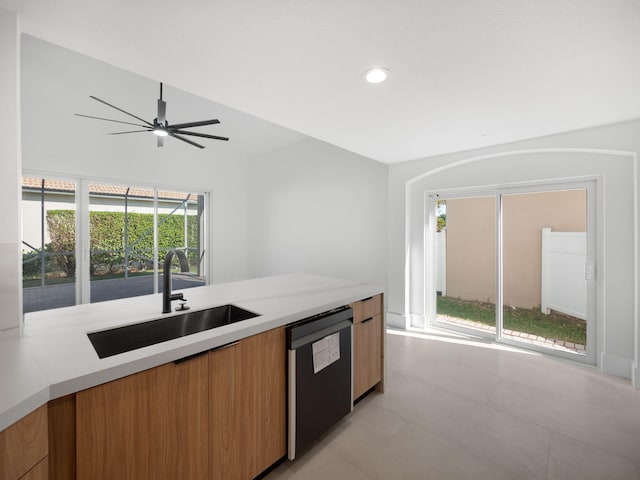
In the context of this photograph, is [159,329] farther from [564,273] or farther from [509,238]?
[564,273]

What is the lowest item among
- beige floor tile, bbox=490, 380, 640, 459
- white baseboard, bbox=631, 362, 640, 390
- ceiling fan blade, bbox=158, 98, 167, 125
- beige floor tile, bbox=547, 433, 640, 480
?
beige floor tile, bbox=547, 433, 640, 480

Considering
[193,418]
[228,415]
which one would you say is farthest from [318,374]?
[193,418]

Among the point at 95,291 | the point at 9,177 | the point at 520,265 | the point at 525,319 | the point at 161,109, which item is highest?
the point at 161,109

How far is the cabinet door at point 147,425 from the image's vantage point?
2.94ft

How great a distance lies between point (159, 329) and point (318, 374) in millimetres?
937

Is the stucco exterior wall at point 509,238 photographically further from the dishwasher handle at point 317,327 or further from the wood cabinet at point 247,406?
the wood cabinet at point 247,406

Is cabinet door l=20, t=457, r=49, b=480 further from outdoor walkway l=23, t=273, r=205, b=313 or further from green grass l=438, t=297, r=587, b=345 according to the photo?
green grass l=438, t=297, r=587, b=345

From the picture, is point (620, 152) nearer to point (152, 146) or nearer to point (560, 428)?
point (560, 428)

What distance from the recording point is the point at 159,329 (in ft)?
4.93

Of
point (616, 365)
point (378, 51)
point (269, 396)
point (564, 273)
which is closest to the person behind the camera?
point (269, 396)

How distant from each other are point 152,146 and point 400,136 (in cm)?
419

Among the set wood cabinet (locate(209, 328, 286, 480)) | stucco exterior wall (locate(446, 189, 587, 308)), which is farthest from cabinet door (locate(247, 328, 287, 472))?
stucco exterior wall (locate(446, 189, 587, 308))

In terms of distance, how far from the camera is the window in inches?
161

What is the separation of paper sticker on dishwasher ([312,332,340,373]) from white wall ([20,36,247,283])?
3.15 metres
